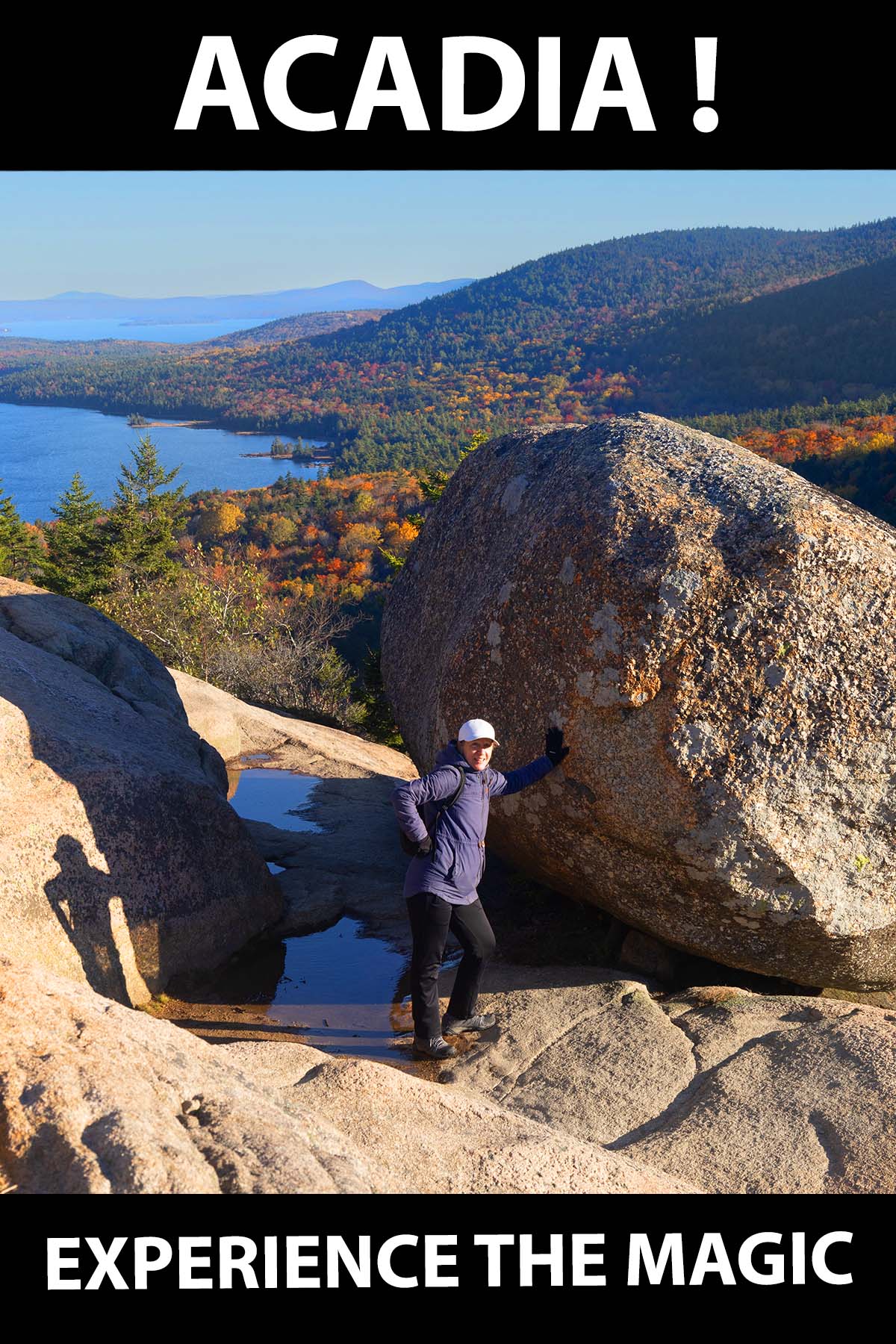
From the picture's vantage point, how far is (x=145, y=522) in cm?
4466

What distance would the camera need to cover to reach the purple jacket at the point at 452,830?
7.29 metres

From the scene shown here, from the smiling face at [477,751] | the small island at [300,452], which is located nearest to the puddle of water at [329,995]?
the smiling face at [477,751]

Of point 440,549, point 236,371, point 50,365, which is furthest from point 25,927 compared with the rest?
point 50,365

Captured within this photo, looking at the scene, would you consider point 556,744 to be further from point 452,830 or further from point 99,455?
point 99,455

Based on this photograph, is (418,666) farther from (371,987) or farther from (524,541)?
(371,987)

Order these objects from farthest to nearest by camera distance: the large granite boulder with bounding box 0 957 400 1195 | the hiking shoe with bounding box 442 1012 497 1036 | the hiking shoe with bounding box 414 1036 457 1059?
1. the hiking shoe with bounding box 442 1012 497 1036
2. the hiking shoe with bounding box 414 1036 457 1059
3. the large granite boulder with bounding box 0 957 400 1195

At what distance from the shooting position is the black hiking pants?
7.49m

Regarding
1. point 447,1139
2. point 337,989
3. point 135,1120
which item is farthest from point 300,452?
point 135,1120

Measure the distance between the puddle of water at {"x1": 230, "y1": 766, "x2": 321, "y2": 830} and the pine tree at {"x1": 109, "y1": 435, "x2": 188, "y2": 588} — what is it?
78.7 feet

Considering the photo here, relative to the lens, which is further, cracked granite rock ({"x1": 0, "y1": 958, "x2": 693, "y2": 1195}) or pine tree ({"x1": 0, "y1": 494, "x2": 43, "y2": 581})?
pine tree ({"x1": 0, "y1": 494, "x2": 43, "y2": 581})

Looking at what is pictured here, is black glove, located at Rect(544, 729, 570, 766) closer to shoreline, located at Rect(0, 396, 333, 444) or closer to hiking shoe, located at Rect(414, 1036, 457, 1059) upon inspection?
hiking shoe, located at Rect(414, 1036, 457, 1059)

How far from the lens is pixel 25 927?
26.0 ft

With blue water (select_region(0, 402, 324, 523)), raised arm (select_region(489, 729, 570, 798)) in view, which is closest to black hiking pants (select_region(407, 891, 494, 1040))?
raised arm (select_region(489, 729, 570, 798))

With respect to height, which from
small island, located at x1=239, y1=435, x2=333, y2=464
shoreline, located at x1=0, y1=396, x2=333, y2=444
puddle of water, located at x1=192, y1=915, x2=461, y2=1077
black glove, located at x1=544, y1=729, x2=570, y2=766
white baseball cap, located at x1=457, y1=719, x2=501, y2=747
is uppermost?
shoreline, located at x1=0, y1=396, x2=333, y2=444
